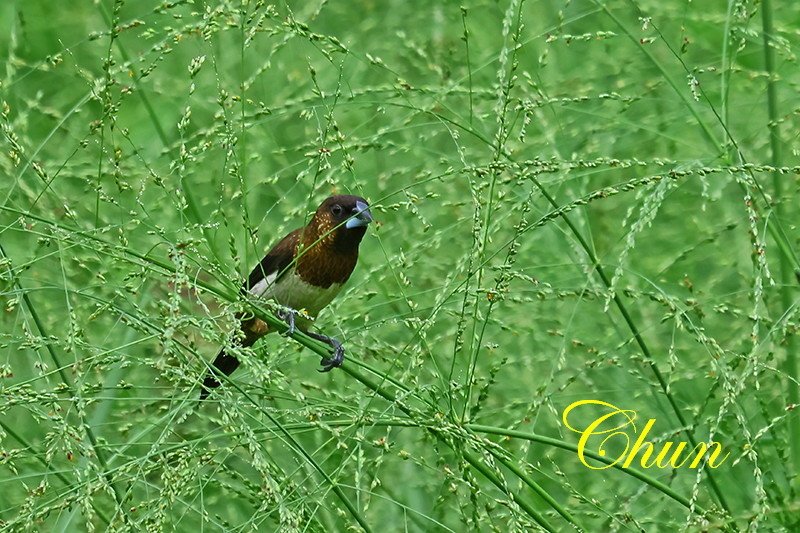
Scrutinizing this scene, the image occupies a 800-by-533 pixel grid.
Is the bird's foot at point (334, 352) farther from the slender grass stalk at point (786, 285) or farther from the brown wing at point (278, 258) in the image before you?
the slender grass stalk at point (786, 285)

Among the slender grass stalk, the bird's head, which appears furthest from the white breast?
the slender grass stalk

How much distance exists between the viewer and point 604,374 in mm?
4602

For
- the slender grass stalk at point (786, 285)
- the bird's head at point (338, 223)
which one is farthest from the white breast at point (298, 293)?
the slender grass stalk at point (786, 285)

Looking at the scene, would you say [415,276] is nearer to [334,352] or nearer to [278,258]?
[278,258]

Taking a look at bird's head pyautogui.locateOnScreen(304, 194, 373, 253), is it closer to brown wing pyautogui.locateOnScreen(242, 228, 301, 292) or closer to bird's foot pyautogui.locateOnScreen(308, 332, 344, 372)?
brown wing pyautogui.locateOnScreen(242, 228, 301, 292)

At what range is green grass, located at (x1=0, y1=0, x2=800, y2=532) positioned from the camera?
8.78 ft

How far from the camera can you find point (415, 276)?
16.3 feet

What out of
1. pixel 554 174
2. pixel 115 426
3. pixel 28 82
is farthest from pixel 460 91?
pixel 28 82

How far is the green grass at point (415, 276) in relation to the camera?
2676 mm

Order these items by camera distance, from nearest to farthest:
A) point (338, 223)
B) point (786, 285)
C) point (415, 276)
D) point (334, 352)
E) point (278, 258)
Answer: point (786, 285)
point (334, 352)
point (338, 223)
point (278, 258)
point (415, 276)

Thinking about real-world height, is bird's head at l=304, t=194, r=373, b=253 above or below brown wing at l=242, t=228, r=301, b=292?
above

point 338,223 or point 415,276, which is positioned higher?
point 338,223

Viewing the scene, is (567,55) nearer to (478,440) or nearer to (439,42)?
(439,42)

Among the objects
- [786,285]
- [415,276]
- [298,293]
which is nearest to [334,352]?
[298,293]
